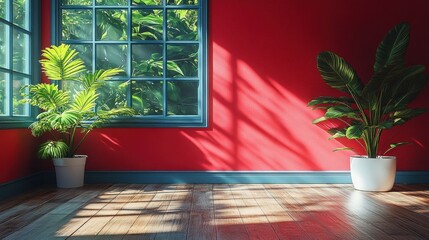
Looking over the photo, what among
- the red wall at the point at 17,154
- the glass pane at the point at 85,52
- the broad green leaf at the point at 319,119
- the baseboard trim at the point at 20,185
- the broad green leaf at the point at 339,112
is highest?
the glass pane at the point at 85,52

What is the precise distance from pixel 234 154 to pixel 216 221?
1.65 m

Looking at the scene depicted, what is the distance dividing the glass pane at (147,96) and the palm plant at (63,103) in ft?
0.97

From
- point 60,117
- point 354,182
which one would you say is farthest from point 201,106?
point 354,182

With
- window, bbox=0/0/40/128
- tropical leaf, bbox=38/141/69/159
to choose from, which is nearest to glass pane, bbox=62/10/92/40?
window, bbox=0/0/40/128

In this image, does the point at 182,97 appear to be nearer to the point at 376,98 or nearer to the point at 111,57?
the point at 111,57

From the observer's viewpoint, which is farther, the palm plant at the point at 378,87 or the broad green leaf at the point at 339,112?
the broad green leaf at the point at 339,112

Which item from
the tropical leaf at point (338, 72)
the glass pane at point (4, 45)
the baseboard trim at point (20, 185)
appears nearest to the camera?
the baseboard trim at point (20, 185)

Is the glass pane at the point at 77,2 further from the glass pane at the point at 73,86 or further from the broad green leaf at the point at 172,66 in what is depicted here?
the broad green leaf at the point at 172,66

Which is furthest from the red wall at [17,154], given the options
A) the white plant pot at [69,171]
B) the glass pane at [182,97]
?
the glass pane at [182,97]

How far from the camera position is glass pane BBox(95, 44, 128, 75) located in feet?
14.4

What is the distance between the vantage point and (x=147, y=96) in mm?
4398

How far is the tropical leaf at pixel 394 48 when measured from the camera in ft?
12.2

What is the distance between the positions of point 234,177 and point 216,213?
138 cm

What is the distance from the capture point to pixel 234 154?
4324 mm
